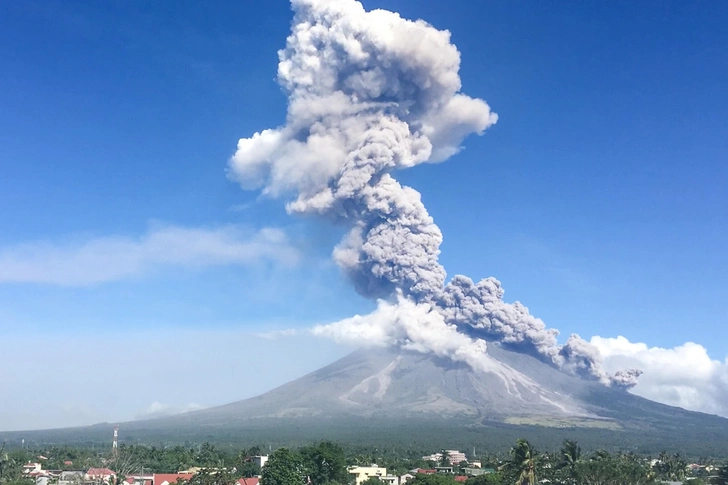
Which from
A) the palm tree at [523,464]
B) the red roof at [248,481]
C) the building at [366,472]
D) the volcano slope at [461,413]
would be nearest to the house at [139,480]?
the red roof at [248,481]

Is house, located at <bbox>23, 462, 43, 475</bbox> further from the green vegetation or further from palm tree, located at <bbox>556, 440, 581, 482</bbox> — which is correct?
palm tree, located at <bbox>556, 440, 581, 482</bbox>

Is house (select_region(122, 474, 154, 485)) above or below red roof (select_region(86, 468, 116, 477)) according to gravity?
below

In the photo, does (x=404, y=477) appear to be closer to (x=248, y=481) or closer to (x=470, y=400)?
(x=248, y=481)

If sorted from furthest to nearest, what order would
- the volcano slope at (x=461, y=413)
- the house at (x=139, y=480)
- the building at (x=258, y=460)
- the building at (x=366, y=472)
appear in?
the volcano slope at (x=461, y=413) < the building at (x=258, y=460) < the building at (x=366, y=472) < the house at (x=139, y=480)

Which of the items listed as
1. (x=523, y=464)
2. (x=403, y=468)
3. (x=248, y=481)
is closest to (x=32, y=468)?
(x=248, y=481)

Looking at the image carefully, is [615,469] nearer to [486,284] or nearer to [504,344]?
[486,284]

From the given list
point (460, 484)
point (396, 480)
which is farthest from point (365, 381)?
point (460, 484)

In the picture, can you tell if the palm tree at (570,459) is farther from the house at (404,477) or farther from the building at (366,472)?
the building at (366,472)

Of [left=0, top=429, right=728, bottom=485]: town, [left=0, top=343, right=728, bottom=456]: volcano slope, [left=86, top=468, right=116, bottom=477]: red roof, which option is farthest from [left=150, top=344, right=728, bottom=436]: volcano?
[left=86, top=468, right=116, bottom=477]: red roof
